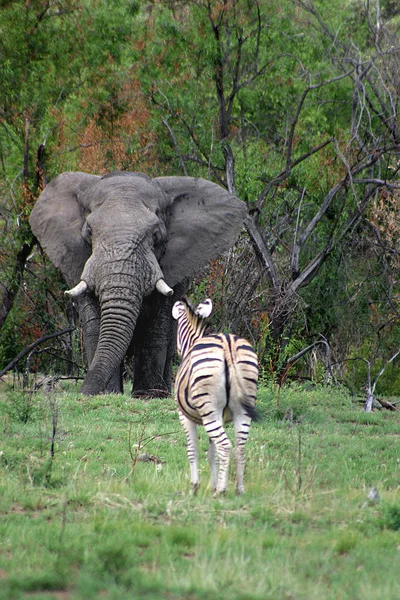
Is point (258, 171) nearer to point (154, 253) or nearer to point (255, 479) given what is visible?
point (154, 253)

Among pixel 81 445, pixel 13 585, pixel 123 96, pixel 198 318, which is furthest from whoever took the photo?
pixel 123 96

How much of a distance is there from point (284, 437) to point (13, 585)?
6331mm

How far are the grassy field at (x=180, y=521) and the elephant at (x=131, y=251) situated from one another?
2383 millimetres

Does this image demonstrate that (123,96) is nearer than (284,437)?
No

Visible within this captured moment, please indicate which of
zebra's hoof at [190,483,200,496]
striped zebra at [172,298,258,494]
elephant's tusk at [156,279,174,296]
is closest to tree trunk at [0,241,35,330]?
elephant's tusk at [156,279,174,296]

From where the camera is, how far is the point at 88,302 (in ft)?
44.4

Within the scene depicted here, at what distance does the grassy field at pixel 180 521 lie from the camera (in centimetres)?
486

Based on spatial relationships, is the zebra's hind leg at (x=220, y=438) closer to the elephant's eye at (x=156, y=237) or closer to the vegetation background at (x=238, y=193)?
the vegetation background at (x=238, y=193)

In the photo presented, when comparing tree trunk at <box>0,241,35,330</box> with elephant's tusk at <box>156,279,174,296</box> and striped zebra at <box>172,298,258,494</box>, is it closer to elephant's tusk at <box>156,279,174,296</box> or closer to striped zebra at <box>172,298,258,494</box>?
elephant's tusk at <box>156,279,174,296</box>

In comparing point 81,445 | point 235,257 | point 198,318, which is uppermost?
point 235,257

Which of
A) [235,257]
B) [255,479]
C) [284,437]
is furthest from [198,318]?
[235,257]

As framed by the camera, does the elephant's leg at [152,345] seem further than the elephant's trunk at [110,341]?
Yes

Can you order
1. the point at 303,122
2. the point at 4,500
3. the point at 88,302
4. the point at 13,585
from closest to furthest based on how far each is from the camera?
the point at 13,585 → the point at 4,500 → the point at 88,302 → the point at 303,122

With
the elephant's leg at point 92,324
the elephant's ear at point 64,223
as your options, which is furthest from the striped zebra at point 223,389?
the elephant's ear at point 64,223
